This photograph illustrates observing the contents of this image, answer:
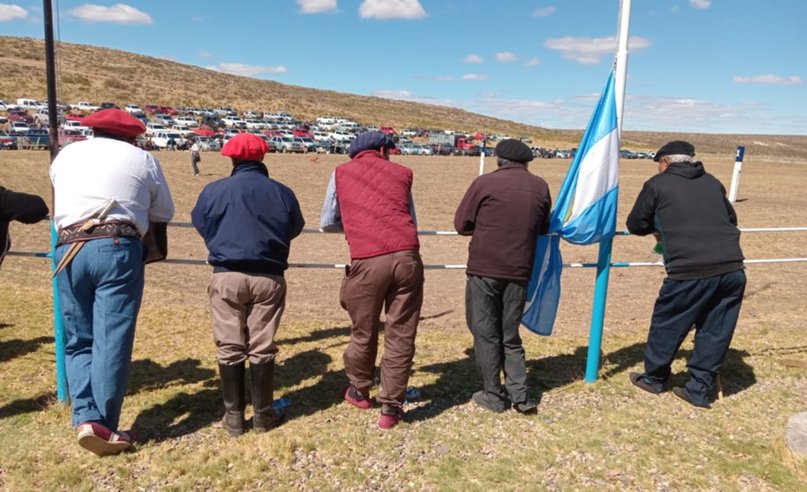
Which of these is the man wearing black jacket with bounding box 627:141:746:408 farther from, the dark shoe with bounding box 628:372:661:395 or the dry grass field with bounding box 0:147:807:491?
the dry grass field with bounding box 0:147:807:491

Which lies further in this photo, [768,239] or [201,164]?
[201,164]

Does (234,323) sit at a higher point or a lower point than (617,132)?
lower

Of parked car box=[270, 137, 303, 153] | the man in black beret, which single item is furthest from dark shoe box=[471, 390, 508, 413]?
parked car box=[270, 137, 303, 153]

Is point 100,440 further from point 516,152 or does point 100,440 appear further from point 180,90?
point 180,90

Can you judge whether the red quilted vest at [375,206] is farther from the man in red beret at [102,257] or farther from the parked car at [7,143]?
the parked car at [7,143]

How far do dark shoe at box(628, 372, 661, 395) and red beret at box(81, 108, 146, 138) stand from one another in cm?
397

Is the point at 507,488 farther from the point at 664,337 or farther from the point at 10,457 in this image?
the point at 10,457

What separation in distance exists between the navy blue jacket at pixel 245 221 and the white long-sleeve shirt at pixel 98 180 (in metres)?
0.35

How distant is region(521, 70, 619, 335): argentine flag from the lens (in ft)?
13.9

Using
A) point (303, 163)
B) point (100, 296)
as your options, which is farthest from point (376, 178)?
point (303, 163)

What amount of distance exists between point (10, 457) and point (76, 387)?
1.76 ft

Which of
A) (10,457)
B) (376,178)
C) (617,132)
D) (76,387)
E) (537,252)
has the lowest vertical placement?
(10,457)

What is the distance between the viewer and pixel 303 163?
3422cm

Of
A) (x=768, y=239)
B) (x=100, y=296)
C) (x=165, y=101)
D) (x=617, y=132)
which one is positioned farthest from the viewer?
(x=165, y=101)
